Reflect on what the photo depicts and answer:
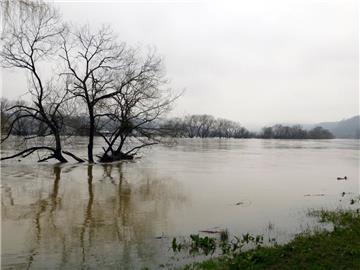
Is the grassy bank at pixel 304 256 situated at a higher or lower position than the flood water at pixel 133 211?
higher

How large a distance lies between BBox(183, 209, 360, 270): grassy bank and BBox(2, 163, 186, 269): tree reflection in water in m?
1.49

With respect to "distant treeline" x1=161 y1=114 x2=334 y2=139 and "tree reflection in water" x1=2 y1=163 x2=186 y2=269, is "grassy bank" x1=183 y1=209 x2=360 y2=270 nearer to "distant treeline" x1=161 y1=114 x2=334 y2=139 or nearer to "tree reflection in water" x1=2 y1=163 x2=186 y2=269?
"tree reflection in water" x1=2 y1=163 x2=186 y2=269

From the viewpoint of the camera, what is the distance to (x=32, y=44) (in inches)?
1038

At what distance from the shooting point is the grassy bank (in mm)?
6193

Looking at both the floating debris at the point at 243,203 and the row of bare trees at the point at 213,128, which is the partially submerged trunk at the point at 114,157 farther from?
the row of bare trees at the point at 213,128

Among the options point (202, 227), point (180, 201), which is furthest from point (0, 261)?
point (180, 201)

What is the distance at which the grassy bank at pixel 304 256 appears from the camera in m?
6.19

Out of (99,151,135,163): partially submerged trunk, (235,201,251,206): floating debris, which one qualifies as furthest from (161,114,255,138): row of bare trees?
(235,201,251,206): floating debris

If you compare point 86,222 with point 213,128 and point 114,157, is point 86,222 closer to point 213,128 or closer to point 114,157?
point 114,157

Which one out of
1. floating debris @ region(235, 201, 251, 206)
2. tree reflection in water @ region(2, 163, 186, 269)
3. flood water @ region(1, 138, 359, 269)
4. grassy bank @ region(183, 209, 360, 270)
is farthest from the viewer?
floating debris @ region(235, 201, 251, 206)

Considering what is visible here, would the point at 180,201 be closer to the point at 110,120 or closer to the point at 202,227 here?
the point at 202,227

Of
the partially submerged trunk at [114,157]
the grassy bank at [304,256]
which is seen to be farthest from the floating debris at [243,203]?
the partially submerged trunk at [114,157]

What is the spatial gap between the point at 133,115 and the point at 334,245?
80.1 feet

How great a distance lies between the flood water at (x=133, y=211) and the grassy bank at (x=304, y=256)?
108cm
